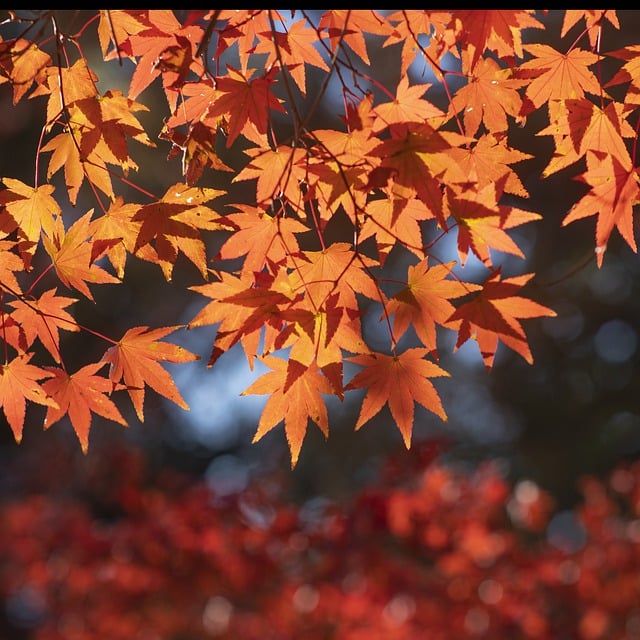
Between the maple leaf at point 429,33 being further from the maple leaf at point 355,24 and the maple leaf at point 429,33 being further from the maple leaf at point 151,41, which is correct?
A: the maple leaf at point 151,41

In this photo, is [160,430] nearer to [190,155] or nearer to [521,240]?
[521,240]

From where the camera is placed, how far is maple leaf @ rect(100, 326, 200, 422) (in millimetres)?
1319

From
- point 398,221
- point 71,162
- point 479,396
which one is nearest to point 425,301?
point 398,221

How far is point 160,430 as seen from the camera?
7.72 meters

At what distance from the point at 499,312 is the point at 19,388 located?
2.70ft

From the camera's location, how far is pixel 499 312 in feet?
3.84

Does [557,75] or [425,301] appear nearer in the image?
[425,301]

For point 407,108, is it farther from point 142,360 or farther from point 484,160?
point 142,360

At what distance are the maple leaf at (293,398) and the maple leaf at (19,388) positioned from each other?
35cm

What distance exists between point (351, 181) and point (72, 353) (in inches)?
261

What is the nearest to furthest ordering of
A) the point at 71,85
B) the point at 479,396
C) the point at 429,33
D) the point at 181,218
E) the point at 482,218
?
the point at 482,218 → the point at 181,218 → the point at 71,85 → the point at 429,33 → the point at 479,396

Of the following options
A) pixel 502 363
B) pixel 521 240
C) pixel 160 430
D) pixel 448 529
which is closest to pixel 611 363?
pixel 502 363

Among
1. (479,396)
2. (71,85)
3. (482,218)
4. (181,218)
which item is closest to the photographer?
(482,218)

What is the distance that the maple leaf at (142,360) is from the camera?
1.32 metres
